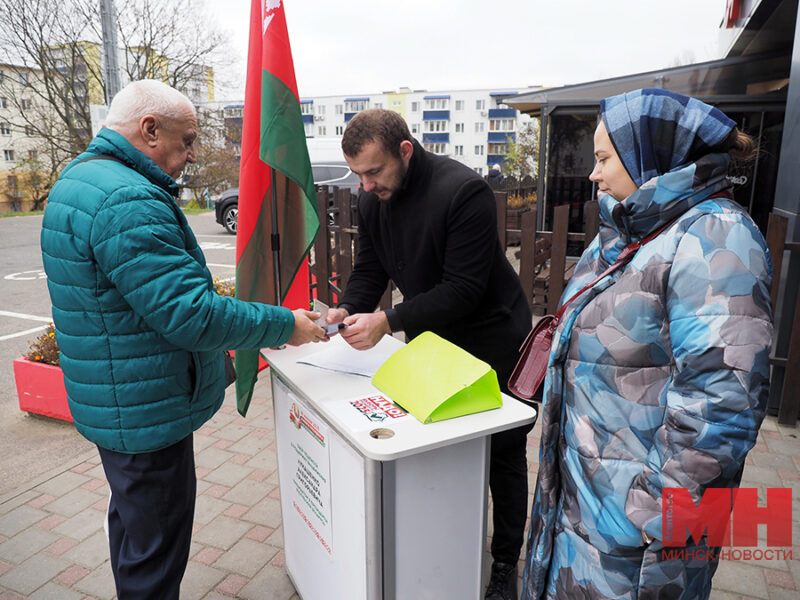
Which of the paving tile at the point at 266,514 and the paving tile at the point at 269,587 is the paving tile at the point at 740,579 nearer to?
the paving tile at the point at 269,587

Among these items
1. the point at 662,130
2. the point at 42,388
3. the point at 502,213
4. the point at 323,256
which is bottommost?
the point at 42,388

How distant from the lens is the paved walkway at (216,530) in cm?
247

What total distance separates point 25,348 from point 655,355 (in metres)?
6.51

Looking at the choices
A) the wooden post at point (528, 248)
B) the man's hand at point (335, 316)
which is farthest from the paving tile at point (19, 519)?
the wooden post at point (528, 248)

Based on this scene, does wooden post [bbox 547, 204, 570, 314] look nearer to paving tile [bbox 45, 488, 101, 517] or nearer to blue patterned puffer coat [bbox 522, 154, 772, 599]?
blue patterned puffer coat [bbox 522, 154, 772, 599]

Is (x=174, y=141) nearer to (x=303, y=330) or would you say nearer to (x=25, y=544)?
(x=303, y=330)

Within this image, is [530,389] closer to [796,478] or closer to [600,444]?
[600,444]

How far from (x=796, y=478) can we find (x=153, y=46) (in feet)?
76.4

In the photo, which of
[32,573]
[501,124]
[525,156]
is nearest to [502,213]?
[32,573]

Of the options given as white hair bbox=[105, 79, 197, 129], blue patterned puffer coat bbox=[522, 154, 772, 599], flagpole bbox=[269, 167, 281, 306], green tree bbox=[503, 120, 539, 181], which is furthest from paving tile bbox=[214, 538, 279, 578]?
green tree bbox=[503, 120, 539, 181]

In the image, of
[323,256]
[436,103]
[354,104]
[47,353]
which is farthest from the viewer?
[354,104]

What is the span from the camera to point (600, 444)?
4.53 ft

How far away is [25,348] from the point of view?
5898mm

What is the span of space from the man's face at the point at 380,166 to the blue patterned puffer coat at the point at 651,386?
34.1 inches
